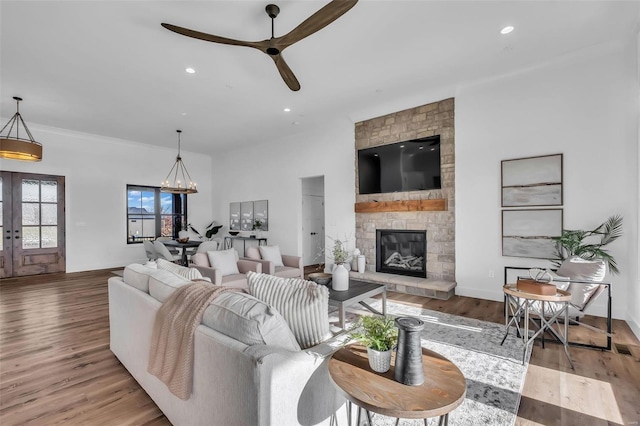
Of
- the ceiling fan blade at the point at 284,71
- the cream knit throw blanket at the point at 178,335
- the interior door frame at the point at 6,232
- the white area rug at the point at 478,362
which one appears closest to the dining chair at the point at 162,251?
the interior door frame at the point at 6,232

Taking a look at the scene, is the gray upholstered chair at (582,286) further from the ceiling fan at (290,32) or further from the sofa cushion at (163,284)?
the sofa cushion at (163,284)

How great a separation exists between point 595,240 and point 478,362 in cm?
255

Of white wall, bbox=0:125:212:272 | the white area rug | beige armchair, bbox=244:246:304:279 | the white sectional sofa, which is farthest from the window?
the white sectional sofa

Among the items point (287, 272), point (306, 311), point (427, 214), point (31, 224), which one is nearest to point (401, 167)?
point (427, 214)

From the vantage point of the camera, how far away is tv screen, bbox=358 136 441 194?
5.14 meters

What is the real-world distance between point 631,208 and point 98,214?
9922 mm

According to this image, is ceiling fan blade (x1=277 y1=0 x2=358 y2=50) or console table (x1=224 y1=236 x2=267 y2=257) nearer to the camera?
ceiling fan blade (x1=277 y1=0 x2=358 y2=50)

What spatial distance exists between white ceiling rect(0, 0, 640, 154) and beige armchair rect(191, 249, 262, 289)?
2556mm

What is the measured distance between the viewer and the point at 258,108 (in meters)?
5.59

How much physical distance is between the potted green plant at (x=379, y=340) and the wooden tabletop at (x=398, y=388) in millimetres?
40

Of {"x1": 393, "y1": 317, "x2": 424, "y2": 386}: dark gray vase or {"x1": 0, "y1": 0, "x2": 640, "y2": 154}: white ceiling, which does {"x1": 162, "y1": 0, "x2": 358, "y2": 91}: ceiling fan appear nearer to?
{"x1": 0, "y1": 0, "x2": 640, "y2": 154}: white ceiling

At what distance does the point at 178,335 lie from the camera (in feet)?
5.30

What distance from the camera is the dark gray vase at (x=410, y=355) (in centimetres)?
113

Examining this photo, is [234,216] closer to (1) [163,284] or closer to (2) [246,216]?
(2) [246,216]
